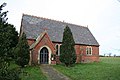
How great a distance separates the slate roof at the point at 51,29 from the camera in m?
39.3

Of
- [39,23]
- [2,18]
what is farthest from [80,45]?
[2,18]

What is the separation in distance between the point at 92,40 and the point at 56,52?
1296 cm

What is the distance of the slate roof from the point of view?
39.3 meters

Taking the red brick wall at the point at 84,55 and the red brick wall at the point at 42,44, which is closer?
the red brick wall at the point at 42,44

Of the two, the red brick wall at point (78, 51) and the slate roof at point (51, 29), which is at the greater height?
the slate roof at point (51, 29)

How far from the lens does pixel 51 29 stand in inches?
1714

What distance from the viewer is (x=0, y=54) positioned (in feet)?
38.1

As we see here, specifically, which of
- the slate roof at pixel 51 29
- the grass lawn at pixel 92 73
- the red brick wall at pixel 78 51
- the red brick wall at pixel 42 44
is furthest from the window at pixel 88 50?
the grass lawn at pixel 92 73

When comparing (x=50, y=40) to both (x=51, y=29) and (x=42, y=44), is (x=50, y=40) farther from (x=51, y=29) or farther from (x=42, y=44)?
(x=51, y=29)

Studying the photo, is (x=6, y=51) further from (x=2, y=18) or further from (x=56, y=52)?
(x=56, y=52)

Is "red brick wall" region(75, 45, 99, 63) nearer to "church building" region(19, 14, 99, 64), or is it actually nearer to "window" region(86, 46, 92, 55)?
"church building" region(19, 14, 99, 64)

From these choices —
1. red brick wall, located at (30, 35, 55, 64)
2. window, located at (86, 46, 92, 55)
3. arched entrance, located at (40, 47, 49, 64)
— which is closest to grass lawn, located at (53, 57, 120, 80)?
red brick wall, located at (30, 35, 55, 64)

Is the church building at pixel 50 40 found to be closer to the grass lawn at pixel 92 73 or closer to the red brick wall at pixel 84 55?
the red brick wall at pixel 84 55

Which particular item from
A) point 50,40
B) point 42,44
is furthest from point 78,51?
point 42,44
